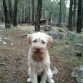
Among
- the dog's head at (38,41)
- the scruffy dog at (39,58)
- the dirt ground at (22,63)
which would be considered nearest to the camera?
the dog's head at (38,41)

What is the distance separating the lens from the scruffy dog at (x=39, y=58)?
19.4 feet

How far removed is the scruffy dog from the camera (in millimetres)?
5918

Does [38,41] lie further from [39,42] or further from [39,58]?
[39,58]

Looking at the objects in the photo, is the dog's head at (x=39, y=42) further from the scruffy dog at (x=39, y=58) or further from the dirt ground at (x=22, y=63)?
the dirt ground at (x=22, y=63)

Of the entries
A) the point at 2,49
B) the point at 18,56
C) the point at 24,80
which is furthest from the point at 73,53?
the point at 24,80

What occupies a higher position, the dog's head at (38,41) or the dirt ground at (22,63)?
the dog's head at (38,41)

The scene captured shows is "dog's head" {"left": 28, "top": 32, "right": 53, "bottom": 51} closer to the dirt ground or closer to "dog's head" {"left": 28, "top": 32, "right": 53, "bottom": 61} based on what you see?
"dog's head" {"left": 28, "top": 32, "right": 53, "bottom": 61}

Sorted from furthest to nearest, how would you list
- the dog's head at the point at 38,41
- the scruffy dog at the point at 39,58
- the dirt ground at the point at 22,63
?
the dirt ground at the point at 22,63, the scruffy dog at the point at 39,58, the dog's head at the point at 38,41


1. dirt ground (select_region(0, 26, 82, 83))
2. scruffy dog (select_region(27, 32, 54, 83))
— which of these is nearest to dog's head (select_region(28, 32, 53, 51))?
scruffy dog (select_region(27, 32, 54, 83))

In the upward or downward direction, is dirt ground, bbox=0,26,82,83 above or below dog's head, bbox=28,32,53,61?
below

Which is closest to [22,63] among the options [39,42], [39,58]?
[39,58]

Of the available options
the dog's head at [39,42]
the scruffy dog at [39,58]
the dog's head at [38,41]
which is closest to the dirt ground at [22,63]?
the scruffy dog at [39,58]

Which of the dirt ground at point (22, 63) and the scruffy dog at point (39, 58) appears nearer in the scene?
the scruffy dog at point (39, 58)

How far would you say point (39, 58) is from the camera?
20.8 ft
